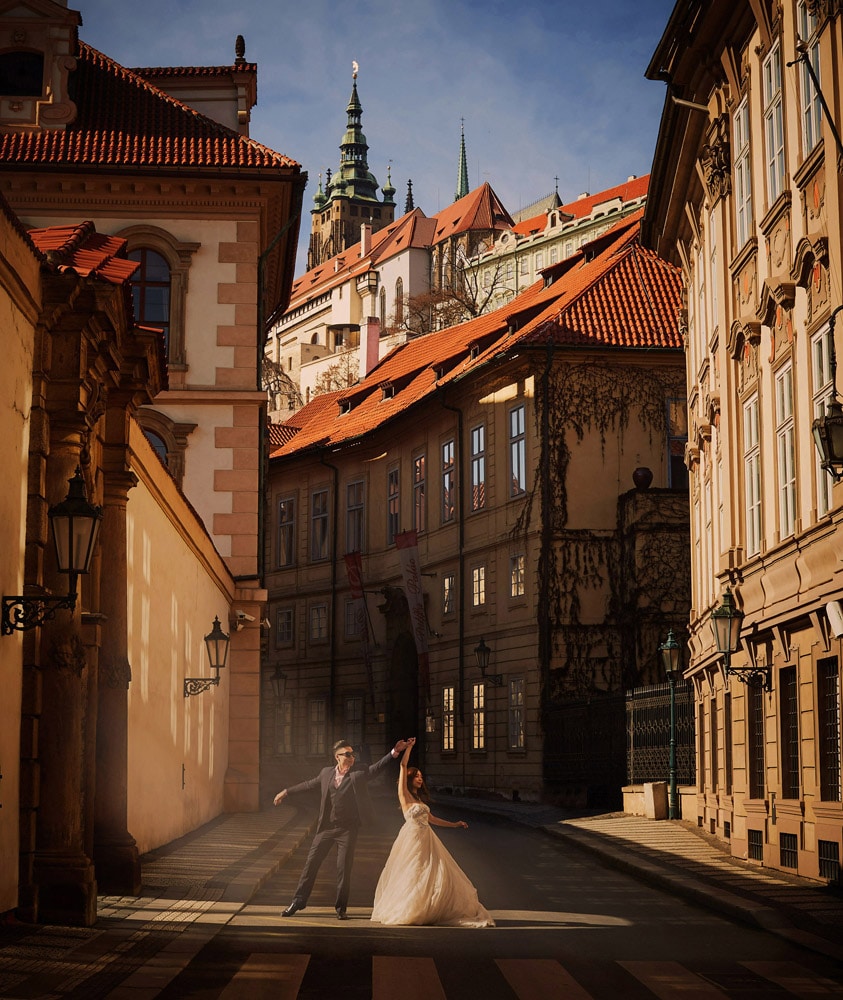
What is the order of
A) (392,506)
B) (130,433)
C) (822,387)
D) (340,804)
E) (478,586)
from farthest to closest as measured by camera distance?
(392,506)
(478,586)
(822,387)
(130,433)
(340,804)

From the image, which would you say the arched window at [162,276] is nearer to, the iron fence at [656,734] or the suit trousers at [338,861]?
the iron fence at [656,734]

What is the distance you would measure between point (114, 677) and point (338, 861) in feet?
8.83

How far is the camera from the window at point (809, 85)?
1611cm

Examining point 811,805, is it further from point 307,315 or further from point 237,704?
point 307,315

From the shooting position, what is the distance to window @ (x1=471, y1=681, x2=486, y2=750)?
3897cm

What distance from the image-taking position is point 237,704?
29109 millimetres

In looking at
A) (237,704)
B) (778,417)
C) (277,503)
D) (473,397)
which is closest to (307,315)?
(277,503)

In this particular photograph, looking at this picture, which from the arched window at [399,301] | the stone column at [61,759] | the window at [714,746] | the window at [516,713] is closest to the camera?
the stone column at [61,759]

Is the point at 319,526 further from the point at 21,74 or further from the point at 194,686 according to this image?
the point at 194,686

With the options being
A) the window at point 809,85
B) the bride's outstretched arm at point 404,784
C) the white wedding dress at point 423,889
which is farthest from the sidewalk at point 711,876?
the window at point 809,85

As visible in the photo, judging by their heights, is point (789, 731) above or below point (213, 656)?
below

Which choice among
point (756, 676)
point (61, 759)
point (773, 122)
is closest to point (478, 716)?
point (756, 676)

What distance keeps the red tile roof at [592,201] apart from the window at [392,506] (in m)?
70.0

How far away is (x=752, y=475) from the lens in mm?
20219
